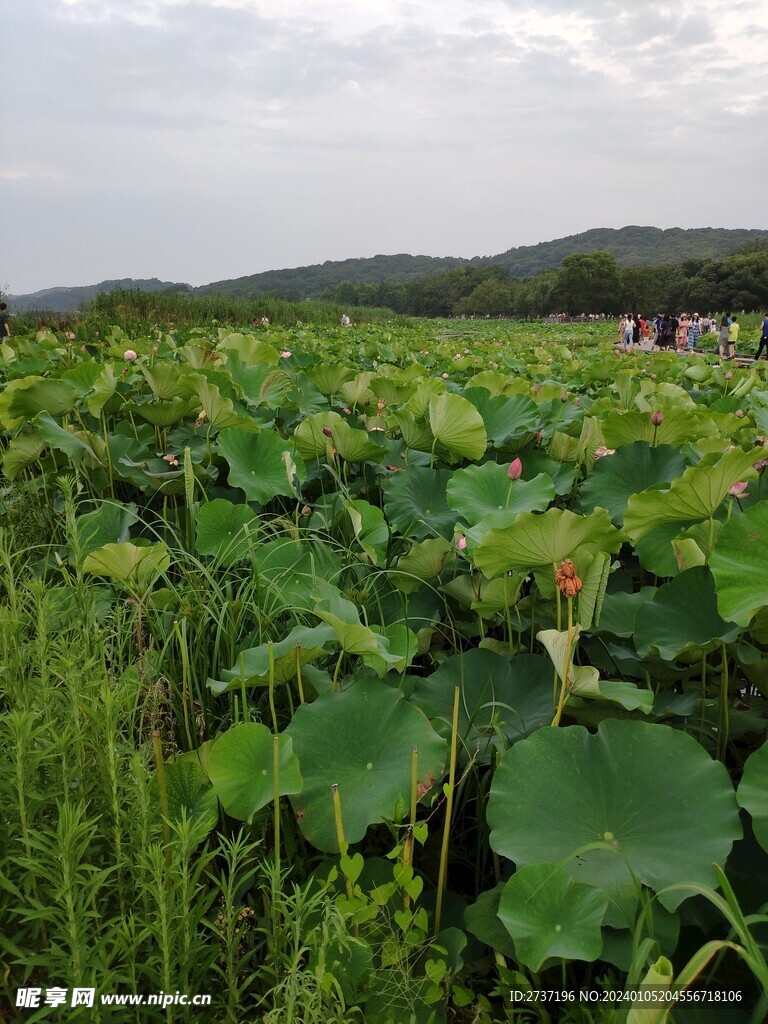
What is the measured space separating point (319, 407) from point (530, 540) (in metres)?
1.74

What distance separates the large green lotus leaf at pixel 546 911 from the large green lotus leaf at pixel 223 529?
1039 millimetres

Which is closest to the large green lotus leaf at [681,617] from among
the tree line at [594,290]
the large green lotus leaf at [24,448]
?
the large green lotus leaf at [24,448]

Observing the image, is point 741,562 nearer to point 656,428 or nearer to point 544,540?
point 544,540

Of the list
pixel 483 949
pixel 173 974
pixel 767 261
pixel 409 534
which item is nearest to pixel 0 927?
pixel 173 974

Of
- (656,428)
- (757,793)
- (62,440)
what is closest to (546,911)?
(757,793)

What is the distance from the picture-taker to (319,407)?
277cm

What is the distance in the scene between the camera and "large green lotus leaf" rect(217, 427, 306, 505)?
77.9 inches

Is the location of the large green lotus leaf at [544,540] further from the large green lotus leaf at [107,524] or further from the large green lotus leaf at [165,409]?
the large green lotus leaf at [165,409]

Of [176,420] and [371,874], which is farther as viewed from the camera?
[176,420]

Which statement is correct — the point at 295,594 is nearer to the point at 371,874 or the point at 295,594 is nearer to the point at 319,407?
the point at 371,874

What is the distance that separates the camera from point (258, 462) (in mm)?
2062

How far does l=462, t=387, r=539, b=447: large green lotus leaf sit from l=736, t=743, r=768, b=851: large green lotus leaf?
1331 mm

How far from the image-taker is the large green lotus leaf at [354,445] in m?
1.97

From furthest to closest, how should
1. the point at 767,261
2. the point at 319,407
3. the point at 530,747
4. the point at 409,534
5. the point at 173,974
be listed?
1. the point at 767,261
2. the point at 319,407
3. the point at 409,534
4. the point at 530,747
5. the point at 173,974
